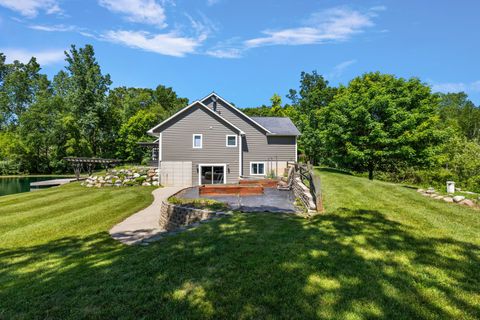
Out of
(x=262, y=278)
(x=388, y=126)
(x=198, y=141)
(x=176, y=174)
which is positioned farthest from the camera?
(x=198, y=141)

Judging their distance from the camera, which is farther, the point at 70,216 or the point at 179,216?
the point at 70,216

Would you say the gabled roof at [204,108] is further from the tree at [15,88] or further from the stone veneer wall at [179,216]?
the tree at [15,88]

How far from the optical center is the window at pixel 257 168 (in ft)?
75.8

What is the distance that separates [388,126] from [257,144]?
36.7 feet

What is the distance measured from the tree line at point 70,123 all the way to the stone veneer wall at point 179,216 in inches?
1351

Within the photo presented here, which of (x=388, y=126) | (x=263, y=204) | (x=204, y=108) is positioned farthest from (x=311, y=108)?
(x=263, y=204)

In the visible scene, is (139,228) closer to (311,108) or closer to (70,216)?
(70,216)

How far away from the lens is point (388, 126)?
20016 mm

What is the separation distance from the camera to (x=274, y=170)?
23219mm

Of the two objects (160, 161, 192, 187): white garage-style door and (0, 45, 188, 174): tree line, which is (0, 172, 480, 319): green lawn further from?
(0, 45, 188, 174): tree line

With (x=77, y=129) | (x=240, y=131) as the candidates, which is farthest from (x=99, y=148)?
(x=240, y=131)

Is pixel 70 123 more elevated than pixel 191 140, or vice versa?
pixel 70 123

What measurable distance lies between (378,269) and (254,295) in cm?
224

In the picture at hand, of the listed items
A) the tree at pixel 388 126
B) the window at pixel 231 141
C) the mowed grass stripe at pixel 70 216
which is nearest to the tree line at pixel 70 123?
the window at pixel 231 141
